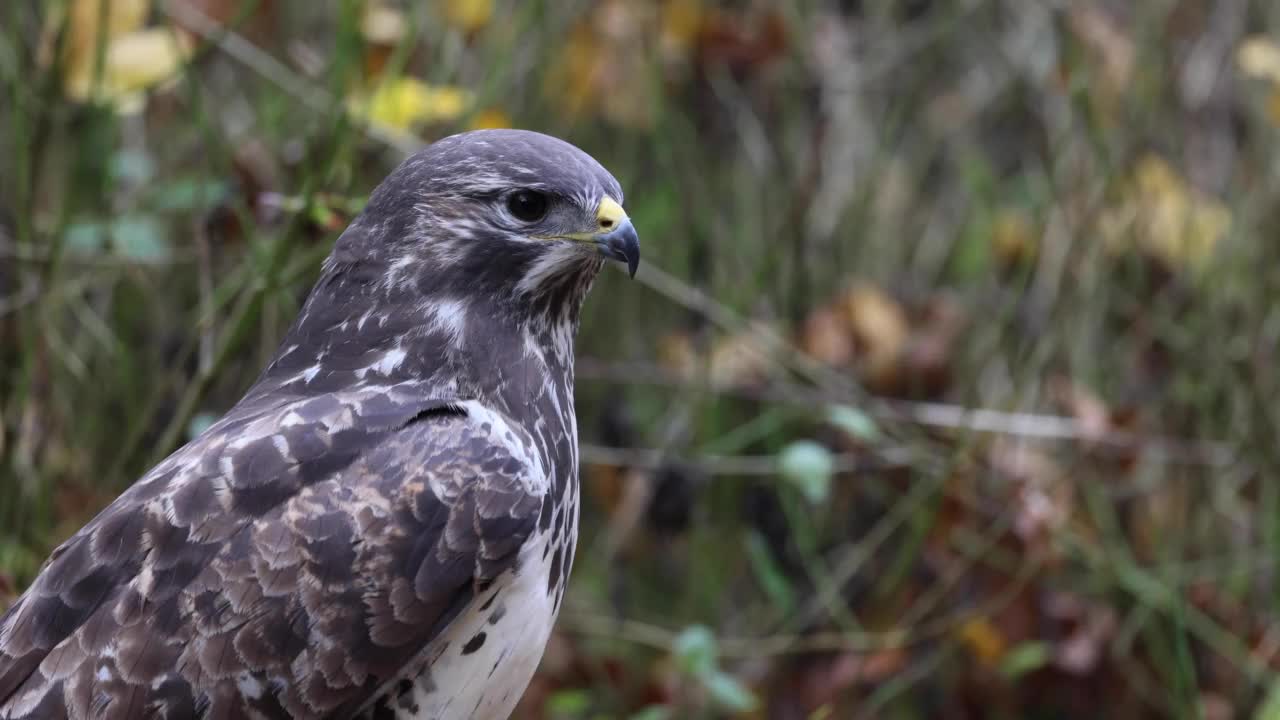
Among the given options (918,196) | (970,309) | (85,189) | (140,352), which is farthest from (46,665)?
(918,196)

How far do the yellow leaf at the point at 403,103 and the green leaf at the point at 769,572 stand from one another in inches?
61.3

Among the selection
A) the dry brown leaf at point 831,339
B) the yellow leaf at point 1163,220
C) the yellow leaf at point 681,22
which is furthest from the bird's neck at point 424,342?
the yellow leaf at point 1163,220

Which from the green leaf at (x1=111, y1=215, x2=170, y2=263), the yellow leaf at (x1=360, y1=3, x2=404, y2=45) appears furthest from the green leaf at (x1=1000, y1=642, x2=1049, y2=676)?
the green leaf at (x1=111, y1=215, x2=170, y2=263)

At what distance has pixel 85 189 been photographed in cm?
422

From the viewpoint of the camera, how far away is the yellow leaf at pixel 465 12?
4.47 m

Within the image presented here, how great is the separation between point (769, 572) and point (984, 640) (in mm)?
749

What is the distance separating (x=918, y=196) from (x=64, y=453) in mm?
3480

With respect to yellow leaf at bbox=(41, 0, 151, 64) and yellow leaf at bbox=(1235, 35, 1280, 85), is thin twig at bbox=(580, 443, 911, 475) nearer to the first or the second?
yellow leaf at bbox=(1235, 35, 1280, 85)

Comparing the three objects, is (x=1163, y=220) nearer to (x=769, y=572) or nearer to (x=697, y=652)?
(x=769, y=572)

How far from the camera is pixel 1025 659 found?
443 cm

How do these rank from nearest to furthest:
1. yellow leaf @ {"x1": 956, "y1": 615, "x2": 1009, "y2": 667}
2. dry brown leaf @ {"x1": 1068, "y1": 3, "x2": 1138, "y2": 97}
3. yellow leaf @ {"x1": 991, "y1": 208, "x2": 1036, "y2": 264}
Result: 1. yellow leaf @ {"x1": 956, "y1": 615, "x2": 1009, "y2": 667}
2. dry brown leaf @ {"x1": 1068, "y1": 3, "x2": 1138, "y2": 97}
3. yellow leaf @ {"x1": 991, "y1": 208, "x2": 1036, "y2": 264}

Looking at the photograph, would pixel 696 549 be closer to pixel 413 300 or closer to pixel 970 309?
pixel 970 309

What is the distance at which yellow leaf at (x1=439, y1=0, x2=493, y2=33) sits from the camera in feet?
14.7

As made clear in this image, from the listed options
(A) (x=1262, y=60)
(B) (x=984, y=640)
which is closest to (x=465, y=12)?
(A) (x=1262, y=60)
